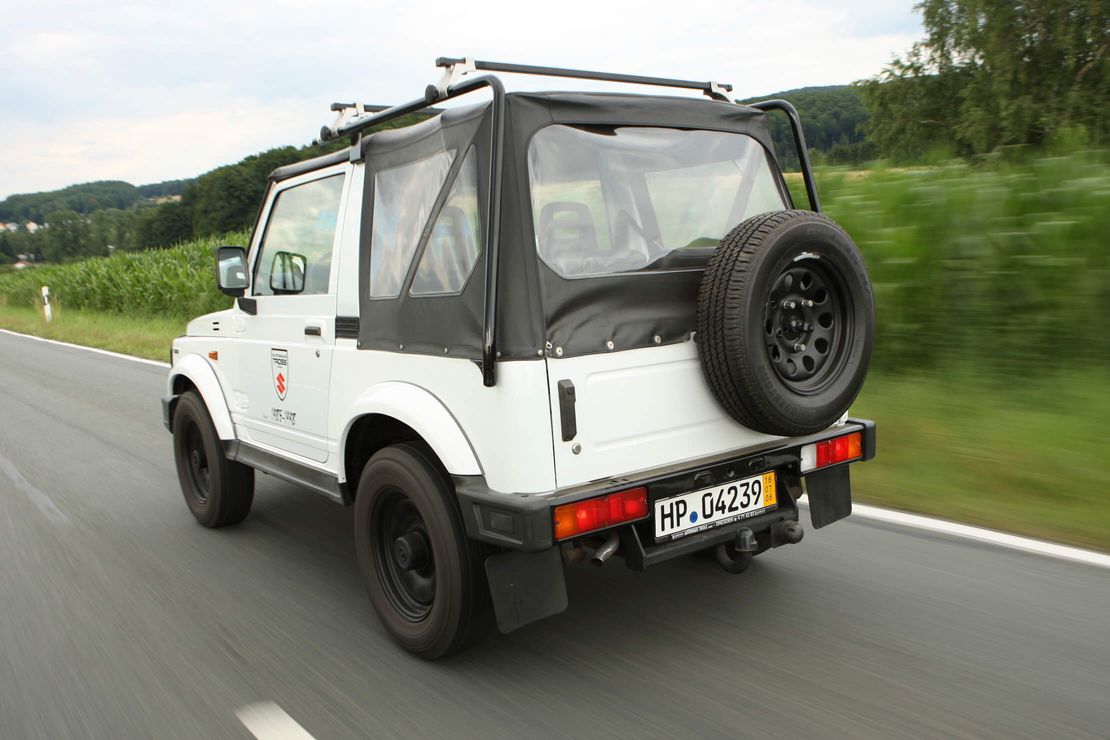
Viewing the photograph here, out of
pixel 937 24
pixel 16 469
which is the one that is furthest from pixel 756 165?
pixel 937 24

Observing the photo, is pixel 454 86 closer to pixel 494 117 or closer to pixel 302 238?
pixel 494 117

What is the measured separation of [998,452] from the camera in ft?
17.3

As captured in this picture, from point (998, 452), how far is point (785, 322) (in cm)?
277

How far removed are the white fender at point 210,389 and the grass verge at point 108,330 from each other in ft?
30.4

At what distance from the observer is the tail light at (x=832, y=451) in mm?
3545

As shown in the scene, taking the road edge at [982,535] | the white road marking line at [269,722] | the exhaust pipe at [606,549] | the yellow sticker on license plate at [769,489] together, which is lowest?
the road edge at [982,535]

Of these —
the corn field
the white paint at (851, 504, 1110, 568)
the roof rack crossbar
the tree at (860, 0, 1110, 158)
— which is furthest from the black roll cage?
the tree at (860, 0, 1110, 158)

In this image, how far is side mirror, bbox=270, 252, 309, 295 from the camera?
421 centimetres

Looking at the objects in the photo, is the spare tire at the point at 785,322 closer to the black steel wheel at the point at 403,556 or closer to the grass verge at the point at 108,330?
the black steel wheel at the point at 403,556

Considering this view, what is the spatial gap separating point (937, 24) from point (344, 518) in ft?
115

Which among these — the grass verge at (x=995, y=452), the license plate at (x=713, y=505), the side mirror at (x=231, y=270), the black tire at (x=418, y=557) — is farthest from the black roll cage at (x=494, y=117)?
the grass verge at (x=995, y=452)

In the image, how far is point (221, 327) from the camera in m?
4.91

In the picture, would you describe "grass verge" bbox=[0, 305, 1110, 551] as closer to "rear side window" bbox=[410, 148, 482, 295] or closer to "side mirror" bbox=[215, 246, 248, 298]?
"rear side window" bbox=[410, 148, 482, 295]

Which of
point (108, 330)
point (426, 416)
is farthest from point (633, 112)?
point (108, 330)
